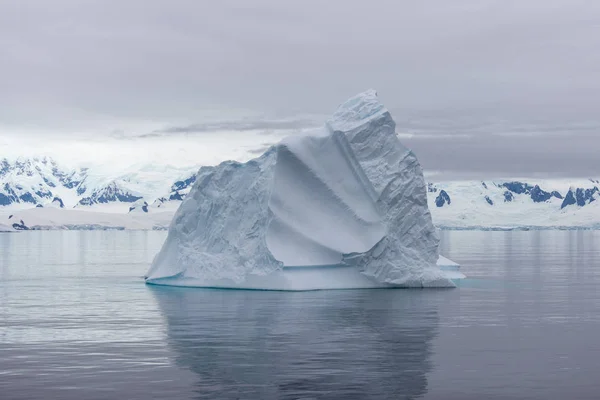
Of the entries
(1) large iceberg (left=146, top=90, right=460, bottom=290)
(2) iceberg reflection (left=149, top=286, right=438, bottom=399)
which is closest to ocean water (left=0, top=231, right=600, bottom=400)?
(2) iceberg reflection (left=149, top=286, right=438, bottom=399)

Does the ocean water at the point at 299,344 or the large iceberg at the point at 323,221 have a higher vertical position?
the large iceberg at the point at 323,221

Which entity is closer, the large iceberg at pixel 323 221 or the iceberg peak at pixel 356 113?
the large iceberg at pixel 323 221

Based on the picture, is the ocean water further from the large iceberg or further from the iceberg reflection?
the large iceberg

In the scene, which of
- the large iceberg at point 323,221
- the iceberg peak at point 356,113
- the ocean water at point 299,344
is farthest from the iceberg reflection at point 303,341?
the iceberg peak at point 356,113

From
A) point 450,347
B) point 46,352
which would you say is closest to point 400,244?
point 450,347

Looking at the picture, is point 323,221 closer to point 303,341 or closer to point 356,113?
point 356,113

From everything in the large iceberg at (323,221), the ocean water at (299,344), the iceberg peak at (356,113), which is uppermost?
the iceberg peak at (356,113)

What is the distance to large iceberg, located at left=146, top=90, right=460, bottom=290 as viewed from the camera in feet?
117

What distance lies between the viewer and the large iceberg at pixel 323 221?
3553 cm

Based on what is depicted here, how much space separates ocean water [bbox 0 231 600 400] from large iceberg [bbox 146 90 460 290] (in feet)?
3.76

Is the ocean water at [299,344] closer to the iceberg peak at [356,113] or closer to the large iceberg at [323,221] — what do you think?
the large iceberg at [323,221]

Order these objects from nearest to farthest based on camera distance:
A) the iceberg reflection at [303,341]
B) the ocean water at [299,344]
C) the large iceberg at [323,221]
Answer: the ocean water at [299,344]
the iceberg reflection at [303,341]
the large iceberg at [323,221]

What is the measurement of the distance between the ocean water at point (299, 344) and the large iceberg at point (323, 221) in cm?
115

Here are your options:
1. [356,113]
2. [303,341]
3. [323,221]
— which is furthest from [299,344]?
[356,113]
